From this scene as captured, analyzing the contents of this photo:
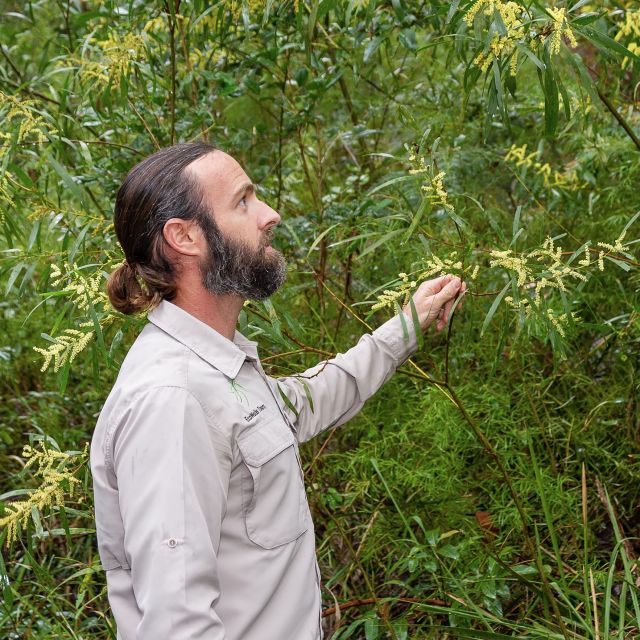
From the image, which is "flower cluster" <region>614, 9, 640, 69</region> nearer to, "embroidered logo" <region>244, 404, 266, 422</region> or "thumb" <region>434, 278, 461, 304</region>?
"thumb" <region>434, 278, 461, 304</region>

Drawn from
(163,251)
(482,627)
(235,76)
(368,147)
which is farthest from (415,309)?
(368,147)

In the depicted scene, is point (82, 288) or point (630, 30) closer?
point (82, 288)

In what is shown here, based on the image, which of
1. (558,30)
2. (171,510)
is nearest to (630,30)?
(558,30)

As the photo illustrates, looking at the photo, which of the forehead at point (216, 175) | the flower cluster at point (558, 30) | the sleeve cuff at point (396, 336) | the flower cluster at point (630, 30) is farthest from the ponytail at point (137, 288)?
the flower cluster at point (630, 30)

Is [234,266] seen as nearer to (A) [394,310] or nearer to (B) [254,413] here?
(B) [254,413]

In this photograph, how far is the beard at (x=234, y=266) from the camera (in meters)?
1.69

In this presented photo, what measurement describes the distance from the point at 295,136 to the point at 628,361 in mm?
1354

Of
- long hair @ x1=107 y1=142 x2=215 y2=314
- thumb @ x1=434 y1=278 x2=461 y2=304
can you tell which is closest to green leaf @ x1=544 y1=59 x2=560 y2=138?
thumb @ x1=434 y1=278 x2=461 y2=304

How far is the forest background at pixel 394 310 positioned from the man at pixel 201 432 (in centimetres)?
23

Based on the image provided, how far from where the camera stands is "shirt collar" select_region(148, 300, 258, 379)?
160cm

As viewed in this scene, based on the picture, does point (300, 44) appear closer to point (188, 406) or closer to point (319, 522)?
point (319, 522)

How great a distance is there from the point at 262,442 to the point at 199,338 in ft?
0.73

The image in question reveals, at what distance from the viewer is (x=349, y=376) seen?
81.5 inches

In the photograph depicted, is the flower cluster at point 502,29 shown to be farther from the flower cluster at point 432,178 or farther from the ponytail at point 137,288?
the ponytail at point 137,288
